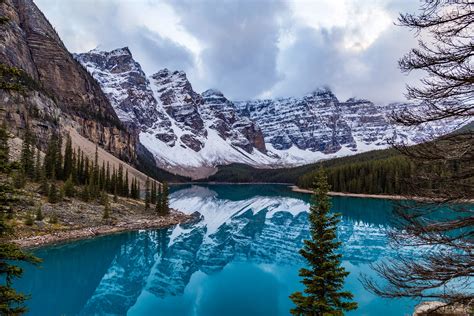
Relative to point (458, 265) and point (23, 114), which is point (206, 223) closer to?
point (458, 265)

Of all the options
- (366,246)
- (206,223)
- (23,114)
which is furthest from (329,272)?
(23,114)

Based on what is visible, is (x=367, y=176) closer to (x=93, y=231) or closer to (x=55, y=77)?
(x=93, y=231)

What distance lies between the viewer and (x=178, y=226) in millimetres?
52281

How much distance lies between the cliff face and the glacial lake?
284 feet

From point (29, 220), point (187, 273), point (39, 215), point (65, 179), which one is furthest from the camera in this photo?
point (65, 179)

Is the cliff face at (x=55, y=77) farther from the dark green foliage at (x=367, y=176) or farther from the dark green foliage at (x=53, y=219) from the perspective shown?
the dark green foliage at (x=367, y=176)

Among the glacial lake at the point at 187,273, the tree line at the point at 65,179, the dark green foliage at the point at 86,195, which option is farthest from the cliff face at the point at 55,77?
the glacial lake at the point at 187,273

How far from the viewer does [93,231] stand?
41.1m

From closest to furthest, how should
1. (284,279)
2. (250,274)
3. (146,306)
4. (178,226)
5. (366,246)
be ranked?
(146,306) → (284,279) → (250,274) → (366,246) → (178,226)

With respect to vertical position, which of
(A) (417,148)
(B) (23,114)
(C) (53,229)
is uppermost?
(B) (23,114)

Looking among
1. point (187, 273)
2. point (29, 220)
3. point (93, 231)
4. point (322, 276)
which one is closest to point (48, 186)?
point (93, 231)

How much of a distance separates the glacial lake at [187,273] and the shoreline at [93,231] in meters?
1.20

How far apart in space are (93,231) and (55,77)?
131 meters

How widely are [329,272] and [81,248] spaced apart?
30.5 m
